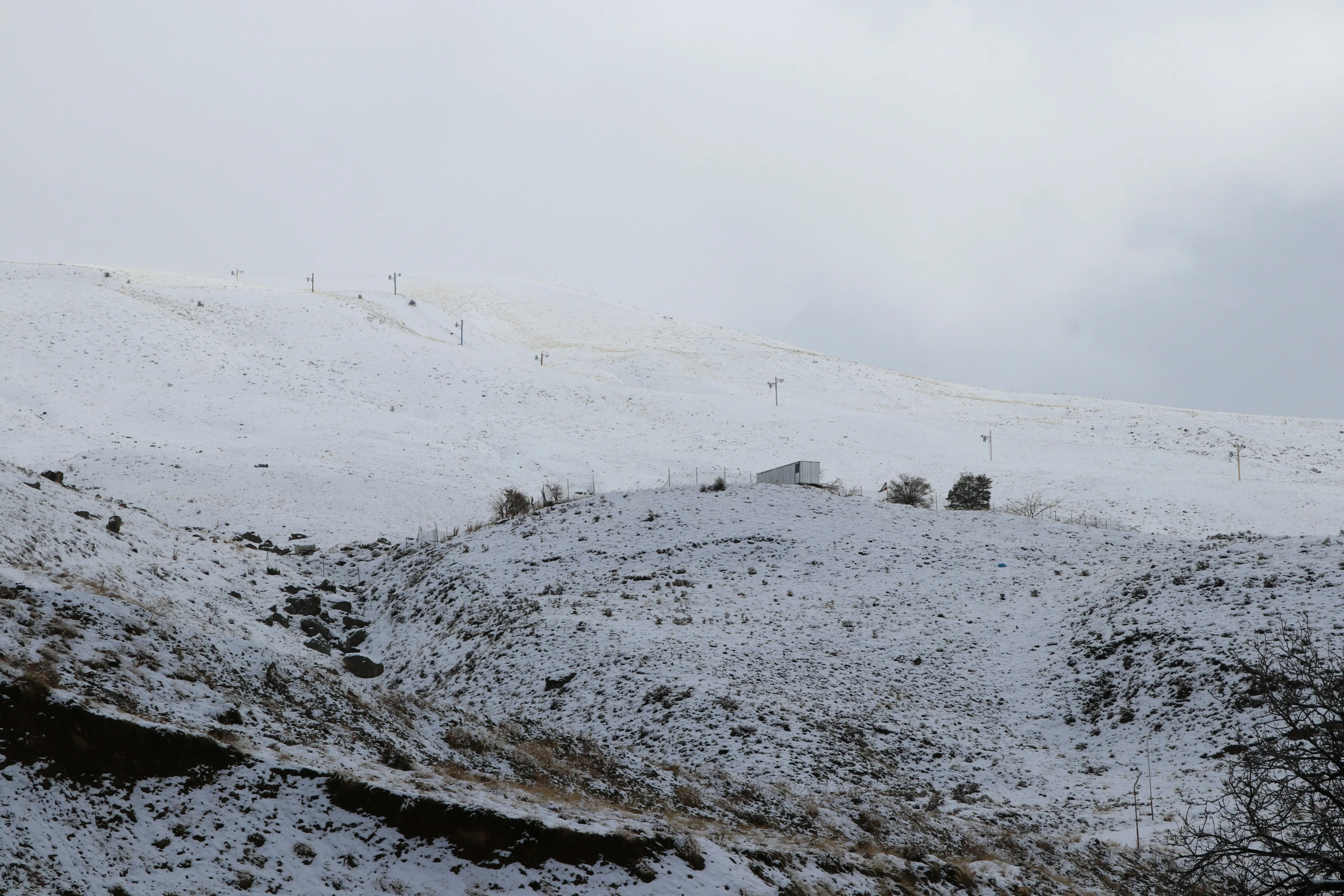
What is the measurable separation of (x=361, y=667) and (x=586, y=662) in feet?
17.1

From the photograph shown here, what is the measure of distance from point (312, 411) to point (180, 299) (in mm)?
36835

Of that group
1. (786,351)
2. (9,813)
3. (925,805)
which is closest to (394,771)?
(9,813)

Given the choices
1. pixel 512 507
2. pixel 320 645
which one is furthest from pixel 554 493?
pixel 320 645

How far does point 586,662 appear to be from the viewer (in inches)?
719

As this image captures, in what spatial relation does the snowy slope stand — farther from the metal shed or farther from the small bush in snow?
the small bush in snow

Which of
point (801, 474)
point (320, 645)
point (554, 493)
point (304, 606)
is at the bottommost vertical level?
point (320, 645)

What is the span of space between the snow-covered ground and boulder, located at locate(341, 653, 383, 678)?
0.28ft

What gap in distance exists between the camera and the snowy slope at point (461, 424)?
39688 millimetres

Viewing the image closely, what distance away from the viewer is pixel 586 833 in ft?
27.7

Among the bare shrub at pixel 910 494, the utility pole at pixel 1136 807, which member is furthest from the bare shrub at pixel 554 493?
the utility pole at pixel 1136 807

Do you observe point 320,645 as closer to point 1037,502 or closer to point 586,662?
point 586,662

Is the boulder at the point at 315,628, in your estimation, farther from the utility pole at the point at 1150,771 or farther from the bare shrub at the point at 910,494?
the bare shrub at the point at 910,494

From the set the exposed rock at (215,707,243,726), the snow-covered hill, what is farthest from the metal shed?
the exposed rock at (215,707,243,726)

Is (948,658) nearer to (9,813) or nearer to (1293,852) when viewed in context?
(1293,852)
